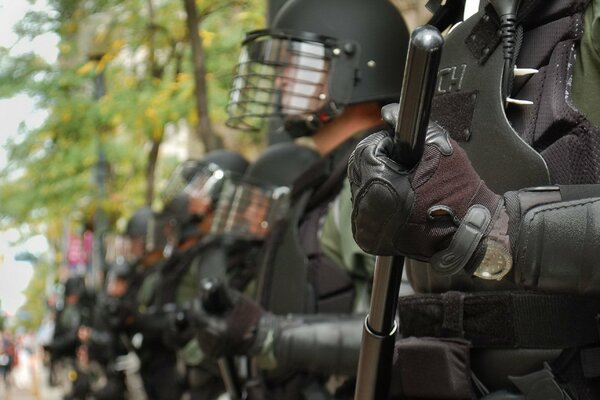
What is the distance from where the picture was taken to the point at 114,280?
1261 cm

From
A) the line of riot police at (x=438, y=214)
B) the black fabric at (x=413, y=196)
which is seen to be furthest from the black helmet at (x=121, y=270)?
the black fabric at (x=413, y=196)

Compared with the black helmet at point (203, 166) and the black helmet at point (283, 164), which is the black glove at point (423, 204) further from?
the black helmet at point (203, 166)

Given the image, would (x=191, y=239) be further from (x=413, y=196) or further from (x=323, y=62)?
(x=413, y=196)

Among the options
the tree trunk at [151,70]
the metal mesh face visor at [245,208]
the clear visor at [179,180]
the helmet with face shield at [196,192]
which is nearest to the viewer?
the metal mesh face visor at [245,208]

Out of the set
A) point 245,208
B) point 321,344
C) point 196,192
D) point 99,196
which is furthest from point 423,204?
point 99,196

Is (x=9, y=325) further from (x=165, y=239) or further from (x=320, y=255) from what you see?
(x=320, y=255)

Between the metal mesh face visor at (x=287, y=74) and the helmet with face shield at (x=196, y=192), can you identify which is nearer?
the metal mesh face visor at (x=287, y=74)

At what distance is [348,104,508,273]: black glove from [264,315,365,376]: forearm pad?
1652 mm

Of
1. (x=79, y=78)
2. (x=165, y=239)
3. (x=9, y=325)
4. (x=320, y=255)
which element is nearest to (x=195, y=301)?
(x=320, y=255)

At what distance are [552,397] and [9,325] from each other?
56908 mm

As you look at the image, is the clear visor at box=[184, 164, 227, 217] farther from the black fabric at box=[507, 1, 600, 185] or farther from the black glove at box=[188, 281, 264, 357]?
the black fabric at box=[507, 1, 600, 185]

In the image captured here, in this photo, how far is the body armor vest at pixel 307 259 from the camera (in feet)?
13.8

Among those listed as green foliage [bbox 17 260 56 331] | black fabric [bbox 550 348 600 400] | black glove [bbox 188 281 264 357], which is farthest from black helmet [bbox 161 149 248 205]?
green foliage [bbox 17 260 56 331]

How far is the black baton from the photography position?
1.94m
